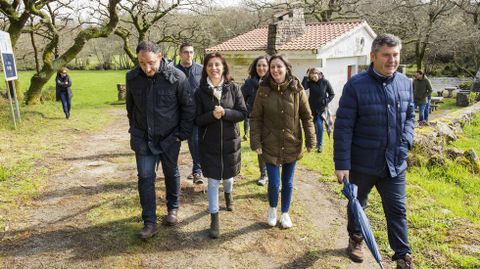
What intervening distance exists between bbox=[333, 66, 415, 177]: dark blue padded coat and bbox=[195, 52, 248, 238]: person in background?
121 centimetres

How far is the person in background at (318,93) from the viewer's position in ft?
25.2

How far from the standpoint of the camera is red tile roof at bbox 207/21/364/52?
14.8 meters

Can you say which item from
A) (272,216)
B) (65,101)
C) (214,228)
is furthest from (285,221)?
(65,101)

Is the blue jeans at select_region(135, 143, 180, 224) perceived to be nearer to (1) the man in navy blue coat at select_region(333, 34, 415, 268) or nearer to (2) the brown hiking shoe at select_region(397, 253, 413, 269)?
(1) the man in navy blue coat at select_region(333, 34, 415, 268)

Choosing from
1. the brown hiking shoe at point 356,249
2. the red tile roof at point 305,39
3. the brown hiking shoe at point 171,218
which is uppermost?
the red tile roof at point 305,39

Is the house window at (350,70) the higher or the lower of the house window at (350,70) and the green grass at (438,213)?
the higher

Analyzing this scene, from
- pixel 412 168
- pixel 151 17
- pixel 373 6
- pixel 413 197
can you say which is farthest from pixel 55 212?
pixel 373 6

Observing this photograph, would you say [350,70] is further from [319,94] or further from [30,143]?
[30,143]

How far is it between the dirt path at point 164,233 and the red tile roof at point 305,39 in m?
9.80

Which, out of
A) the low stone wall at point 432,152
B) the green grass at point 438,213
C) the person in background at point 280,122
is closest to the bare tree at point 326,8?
Result: the low stone wall at point 432,152

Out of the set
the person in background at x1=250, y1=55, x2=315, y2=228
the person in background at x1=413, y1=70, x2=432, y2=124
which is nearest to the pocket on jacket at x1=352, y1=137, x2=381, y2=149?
Answer: the person in background at x1=250, y1=55, x2=315, y2=228

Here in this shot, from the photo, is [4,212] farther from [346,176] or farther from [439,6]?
[439,6]

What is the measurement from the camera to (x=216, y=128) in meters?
4.04

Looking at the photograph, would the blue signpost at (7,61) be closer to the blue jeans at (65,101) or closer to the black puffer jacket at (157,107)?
the blue jeans at (65,101)
